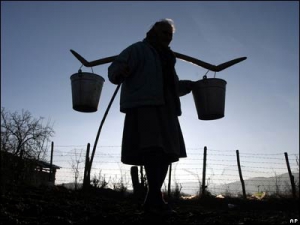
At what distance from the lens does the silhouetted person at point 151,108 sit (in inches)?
105

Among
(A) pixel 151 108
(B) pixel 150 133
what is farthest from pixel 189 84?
(B) pixel 150 133

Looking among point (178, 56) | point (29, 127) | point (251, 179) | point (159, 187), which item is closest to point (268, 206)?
point (251, 179)

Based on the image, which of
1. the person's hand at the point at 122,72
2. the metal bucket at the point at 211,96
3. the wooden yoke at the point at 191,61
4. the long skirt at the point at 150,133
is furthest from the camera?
the wooden yoke at the point at 191,61

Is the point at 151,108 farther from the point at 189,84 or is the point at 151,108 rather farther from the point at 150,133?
the point at 189,84

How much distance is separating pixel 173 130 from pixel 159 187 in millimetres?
471

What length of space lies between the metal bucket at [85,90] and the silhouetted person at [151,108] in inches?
21.0

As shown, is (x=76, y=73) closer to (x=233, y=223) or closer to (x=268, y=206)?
(x=233, y=223)

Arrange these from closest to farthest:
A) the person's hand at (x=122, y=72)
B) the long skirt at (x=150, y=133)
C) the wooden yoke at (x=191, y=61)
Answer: the long skirt at (x=150, y=133), the person's hand at (x=122, y=72), the wooden yoke at (x=191, y=61)

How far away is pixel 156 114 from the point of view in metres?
2.76

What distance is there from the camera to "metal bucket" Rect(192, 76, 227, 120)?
334cm

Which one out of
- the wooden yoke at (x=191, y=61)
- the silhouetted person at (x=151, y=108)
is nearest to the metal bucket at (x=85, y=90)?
the wooden yoke at (x=191, y=61)

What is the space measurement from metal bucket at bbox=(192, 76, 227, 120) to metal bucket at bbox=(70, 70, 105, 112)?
101 centimetres

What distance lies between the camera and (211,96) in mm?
3334

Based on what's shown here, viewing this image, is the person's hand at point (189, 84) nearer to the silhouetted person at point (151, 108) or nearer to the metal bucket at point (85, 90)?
the silhouetted person at point (151, 108)
